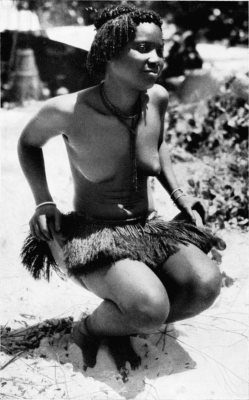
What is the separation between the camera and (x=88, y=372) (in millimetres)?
2391

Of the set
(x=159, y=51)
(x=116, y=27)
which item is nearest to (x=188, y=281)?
(x=159, y=51)

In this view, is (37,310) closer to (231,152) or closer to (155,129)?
(155,129)

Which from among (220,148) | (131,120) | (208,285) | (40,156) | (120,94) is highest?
(120,94)

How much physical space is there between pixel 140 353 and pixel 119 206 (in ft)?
2.10

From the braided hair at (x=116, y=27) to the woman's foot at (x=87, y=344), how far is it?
1.10 m

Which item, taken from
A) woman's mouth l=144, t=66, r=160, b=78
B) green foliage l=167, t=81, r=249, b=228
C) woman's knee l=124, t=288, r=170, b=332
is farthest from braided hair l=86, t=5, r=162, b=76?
green foliage l=167, t=81, r=249, b=228

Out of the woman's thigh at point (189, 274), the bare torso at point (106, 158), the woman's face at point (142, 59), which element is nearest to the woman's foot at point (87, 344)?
the woman's thigh at point (189, 274)

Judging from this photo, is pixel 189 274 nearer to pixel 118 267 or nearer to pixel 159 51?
pixel 118 267

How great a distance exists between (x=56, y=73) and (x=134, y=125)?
13.5ft

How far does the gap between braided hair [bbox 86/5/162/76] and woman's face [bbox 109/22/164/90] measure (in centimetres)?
2

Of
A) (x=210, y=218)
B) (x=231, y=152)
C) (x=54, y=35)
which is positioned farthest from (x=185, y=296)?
(x=54, y=35)

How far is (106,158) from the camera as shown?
2.30 metres

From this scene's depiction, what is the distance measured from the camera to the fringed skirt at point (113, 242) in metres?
2.27

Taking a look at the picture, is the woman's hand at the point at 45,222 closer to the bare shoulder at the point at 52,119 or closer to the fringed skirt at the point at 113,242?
the fringed skirt at the point at 113,242
